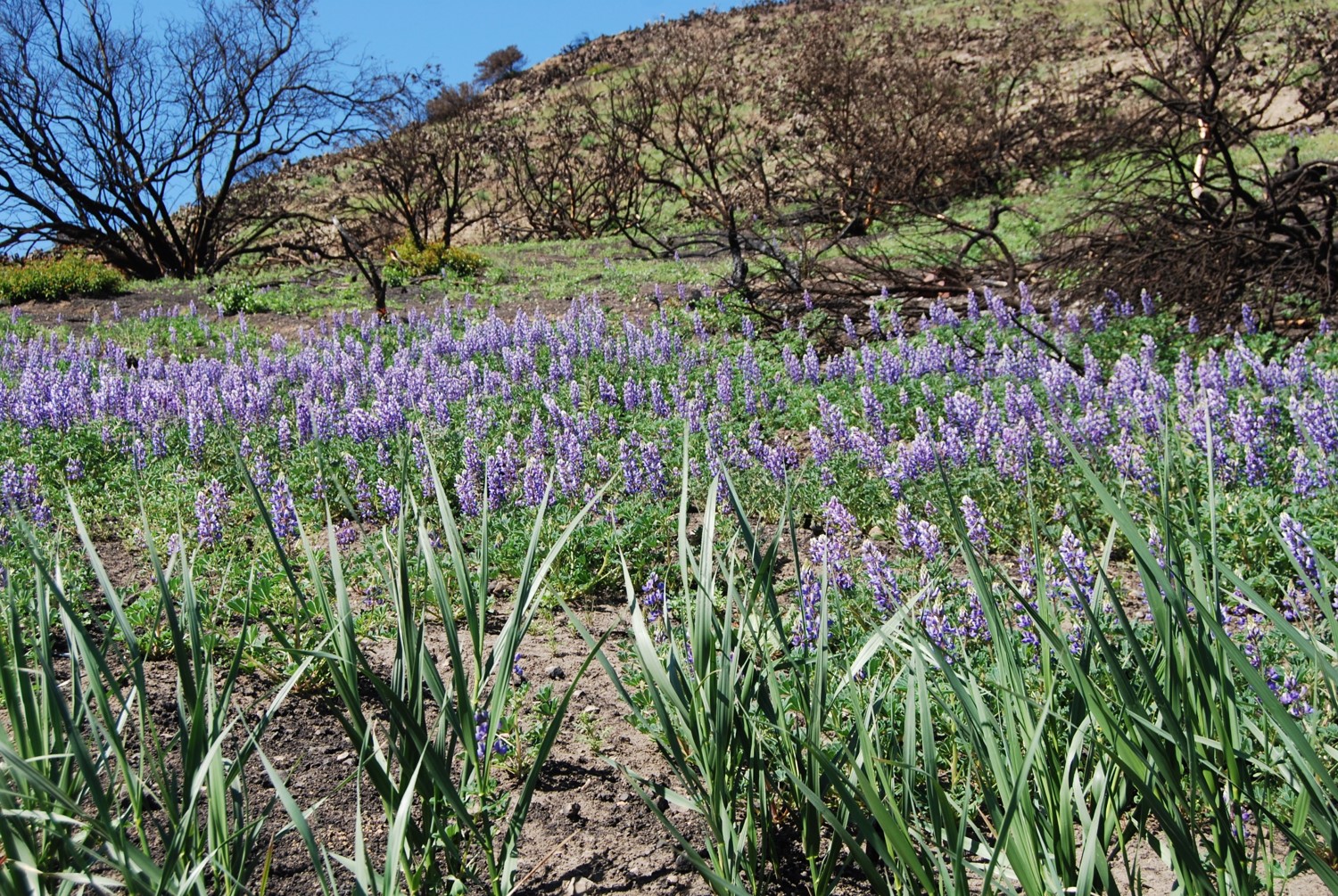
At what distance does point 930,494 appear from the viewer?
459 cm

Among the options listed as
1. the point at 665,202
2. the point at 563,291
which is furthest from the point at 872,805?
the point at 665,202

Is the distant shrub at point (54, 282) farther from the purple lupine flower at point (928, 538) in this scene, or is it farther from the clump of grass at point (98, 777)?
the purple lupine flower at point (928, 538)

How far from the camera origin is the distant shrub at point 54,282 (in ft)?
49.2

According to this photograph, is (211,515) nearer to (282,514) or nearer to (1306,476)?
(282,514)

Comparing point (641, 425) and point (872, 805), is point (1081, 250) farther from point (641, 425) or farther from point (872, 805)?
point (872, 805)

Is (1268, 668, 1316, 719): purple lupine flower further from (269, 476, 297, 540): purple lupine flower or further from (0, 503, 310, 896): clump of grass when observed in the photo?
(269, 476, 297, 540): purple lupine flower

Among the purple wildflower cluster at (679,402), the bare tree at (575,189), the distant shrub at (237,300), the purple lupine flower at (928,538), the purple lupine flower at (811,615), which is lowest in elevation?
the purple lupine flower at (811,615)

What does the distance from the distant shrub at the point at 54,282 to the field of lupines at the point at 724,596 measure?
673 cm

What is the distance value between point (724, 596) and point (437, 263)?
14.4 metres

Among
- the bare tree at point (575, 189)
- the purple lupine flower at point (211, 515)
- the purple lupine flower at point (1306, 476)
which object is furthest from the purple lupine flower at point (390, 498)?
the bare tree at point (575, 189)

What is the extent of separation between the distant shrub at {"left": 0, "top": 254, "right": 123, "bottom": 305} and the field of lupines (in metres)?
6.73

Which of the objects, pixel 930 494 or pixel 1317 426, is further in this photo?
pixel 930 494

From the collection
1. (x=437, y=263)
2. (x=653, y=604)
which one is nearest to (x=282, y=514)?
(x=653, y=604)

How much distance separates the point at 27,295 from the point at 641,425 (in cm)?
1334
